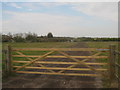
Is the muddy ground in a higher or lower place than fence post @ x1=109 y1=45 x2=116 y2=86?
lower

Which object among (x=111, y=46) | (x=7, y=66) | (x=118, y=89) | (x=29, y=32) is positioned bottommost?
(x=118, y=89)

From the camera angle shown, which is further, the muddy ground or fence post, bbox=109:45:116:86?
fence post, bbox=109:45:116:86

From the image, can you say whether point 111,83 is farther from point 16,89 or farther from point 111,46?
point 16,89

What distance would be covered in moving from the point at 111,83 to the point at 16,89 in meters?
3.91

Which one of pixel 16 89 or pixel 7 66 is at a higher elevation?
pixel 7 66

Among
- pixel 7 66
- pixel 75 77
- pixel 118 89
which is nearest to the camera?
pixel 118 89

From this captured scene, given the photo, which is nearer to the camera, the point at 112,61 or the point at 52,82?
the point at 52,82

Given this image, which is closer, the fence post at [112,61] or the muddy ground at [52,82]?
the muddy ground at [52,82]

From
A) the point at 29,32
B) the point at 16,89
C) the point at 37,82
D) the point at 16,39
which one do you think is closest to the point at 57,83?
the point at 37,82

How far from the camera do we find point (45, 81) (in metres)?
5.54

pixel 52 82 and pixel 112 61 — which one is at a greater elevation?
pixel 112 61

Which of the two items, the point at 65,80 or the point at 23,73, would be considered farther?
the point at 23,73

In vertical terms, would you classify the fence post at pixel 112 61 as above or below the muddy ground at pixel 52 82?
above

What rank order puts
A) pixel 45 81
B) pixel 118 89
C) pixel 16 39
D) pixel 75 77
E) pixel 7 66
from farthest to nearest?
1. pixel 16 39
2. pixel 7 66
3. pixel 75 77
4. pixel 45 81
5. pixel 118 89
